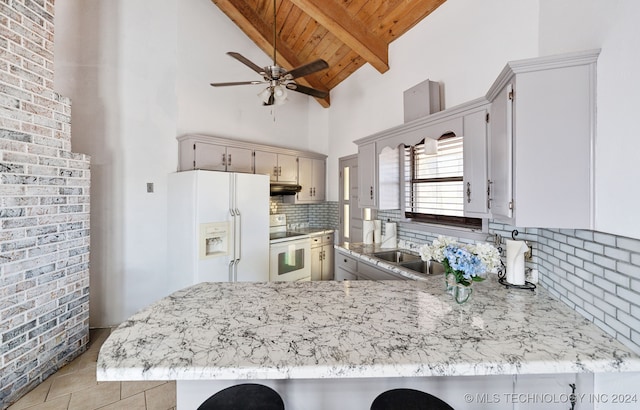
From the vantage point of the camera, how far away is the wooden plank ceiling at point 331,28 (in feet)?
9.78

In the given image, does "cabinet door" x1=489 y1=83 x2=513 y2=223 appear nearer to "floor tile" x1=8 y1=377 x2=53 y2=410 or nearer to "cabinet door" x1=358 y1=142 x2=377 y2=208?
"cabinet door" x1=358 y1=142 x2=377 y2=208

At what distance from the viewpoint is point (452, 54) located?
2.56 metres

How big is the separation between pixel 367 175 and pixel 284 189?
4.74ft

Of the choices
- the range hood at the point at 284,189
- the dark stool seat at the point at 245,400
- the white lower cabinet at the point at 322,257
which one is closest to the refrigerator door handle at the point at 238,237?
the range hood at the point at 284,189

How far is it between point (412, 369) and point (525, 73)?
4.68ft

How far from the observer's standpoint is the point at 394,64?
3.34 m

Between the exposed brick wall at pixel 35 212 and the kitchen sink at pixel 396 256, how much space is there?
2.85 meters

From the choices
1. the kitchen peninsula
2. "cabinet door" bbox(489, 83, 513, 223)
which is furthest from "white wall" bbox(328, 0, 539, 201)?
the kitchen peninsula

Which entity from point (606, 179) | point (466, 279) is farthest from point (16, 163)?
point (606, 179)

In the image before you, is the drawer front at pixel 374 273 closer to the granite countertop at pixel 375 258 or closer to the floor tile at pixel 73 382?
the granite countertop at pixel 375 258

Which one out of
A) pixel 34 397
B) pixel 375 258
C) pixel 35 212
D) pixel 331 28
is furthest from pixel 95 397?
pixel 331 28

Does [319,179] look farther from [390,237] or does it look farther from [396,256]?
[396,256]

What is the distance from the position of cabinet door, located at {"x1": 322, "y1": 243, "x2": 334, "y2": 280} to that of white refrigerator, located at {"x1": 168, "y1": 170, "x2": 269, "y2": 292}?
4.10ft

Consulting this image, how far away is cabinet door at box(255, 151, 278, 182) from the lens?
4.04 meters
